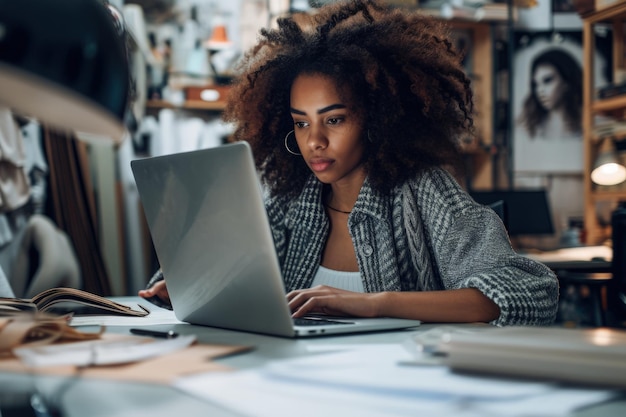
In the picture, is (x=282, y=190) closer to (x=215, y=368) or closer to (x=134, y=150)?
(x=215, y=368)

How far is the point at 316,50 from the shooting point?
1628 mm

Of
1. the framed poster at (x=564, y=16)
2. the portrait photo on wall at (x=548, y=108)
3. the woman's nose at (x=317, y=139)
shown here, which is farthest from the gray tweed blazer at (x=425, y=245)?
the framed poster at (x=564, y=16)

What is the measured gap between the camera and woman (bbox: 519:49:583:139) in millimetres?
4699

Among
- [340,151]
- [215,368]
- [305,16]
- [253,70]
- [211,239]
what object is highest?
[305,16]

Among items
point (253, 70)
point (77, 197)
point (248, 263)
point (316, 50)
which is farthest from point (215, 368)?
point (77, 197)

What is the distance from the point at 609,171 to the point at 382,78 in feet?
8.34

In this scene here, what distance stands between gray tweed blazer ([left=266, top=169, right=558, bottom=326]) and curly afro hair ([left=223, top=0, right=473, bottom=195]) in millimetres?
71

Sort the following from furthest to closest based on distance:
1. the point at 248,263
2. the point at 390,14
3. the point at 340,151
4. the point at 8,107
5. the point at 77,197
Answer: the point at 77,197, the point at 390,14, the point at 340,151, the point at 248,263, the point at 8,107

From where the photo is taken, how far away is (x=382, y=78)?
1622 mm

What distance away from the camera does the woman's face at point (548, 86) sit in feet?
15.4

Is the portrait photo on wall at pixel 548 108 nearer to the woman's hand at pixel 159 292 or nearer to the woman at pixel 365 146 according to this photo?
the woman at pixel 365 146

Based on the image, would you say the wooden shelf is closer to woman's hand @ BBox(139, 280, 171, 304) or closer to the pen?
woman's hand @ BBox(139, 280, 171, 304)

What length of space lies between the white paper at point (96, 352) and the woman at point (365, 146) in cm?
59

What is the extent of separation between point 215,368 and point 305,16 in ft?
4.33
